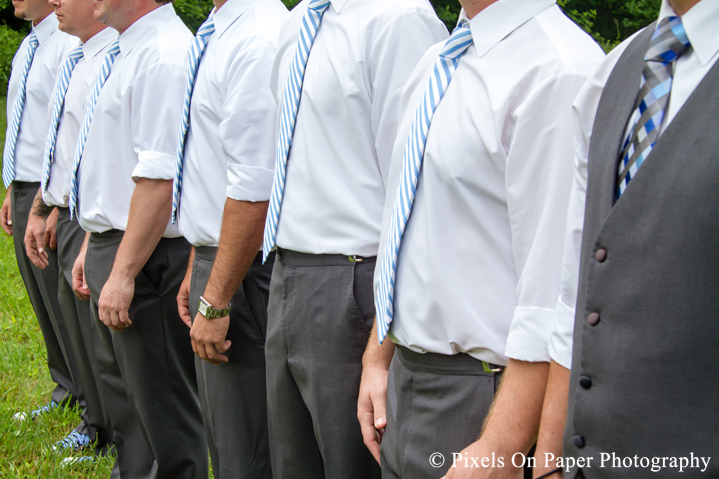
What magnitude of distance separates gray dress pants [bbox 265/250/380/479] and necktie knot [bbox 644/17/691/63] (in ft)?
3.43

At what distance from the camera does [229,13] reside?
2.58 meters

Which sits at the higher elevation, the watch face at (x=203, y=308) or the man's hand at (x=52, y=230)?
the watch face at (x=203, y=308)

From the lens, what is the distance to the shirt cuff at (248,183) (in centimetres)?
234

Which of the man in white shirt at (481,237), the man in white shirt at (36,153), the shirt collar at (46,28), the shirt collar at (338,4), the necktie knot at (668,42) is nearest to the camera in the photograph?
the necktie knot at (668,42)

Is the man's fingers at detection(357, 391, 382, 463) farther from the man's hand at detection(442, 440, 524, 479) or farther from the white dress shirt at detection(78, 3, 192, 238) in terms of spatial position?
the white dress shirt at detection(78, 3, 192, 238)

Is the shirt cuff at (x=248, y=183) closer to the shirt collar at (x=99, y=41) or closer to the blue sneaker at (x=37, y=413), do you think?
the shirt collar at (x=99, y=41)

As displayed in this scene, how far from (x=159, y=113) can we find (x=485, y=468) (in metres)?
2.07

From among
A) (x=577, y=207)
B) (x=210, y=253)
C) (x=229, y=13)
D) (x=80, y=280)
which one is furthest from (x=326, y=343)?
(x=80, y=280)

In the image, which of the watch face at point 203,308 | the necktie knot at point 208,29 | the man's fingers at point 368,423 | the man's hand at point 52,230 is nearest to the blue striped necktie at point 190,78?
the necktie knot at point 208,29

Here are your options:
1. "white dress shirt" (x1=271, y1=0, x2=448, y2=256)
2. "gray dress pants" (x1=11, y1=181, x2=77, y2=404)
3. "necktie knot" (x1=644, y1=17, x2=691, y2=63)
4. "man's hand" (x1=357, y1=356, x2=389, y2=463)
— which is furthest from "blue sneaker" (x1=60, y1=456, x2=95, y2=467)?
"necktie knot" (x1=644, y1=17, x2=691, y2=63)

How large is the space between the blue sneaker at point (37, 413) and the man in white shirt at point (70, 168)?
38 cm

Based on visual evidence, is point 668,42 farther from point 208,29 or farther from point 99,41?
point 99,41

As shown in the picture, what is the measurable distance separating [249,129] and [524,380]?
1.37m

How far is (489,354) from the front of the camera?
1.53 metres
